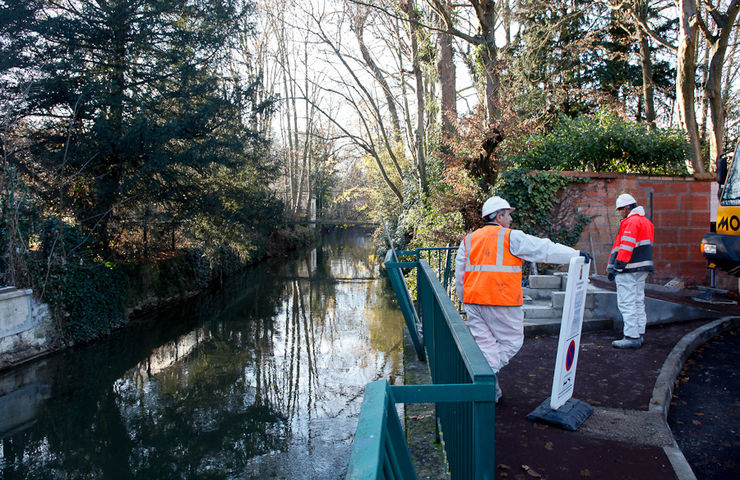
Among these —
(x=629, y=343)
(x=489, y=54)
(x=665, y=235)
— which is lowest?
(x=629, y=343)

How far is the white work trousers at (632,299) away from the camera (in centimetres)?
623

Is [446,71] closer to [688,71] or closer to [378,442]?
[688,71]

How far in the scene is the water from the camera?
668 cm

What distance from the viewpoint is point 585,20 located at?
2109 centimetres

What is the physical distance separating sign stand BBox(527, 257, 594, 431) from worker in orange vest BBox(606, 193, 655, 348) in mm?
2279

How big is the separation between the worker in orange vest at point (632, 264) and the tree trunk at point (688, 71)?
23.5 feet

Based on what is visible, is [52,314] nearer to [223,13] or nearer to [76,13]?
[76,13]

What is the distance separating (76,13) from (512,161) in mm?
11971

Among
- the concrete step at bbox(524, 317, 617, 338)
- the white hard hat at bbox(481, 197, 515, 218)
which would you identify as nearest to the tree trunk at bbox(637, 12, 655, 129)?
the concrete step at bbox(524, 317, 617, 338)

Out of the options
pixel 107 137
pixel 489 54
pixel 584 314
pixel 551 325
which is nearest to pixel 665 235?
pixel 584 314

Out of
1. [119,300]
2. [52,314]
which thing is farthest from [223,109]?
[52,314]

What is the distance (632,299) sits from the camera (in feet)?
20.5

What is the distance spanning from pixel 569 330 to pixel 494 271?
0.76 metres

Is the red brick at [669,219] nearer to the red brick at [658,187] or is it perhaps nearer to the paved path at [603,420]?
the red brick at [658,187]
